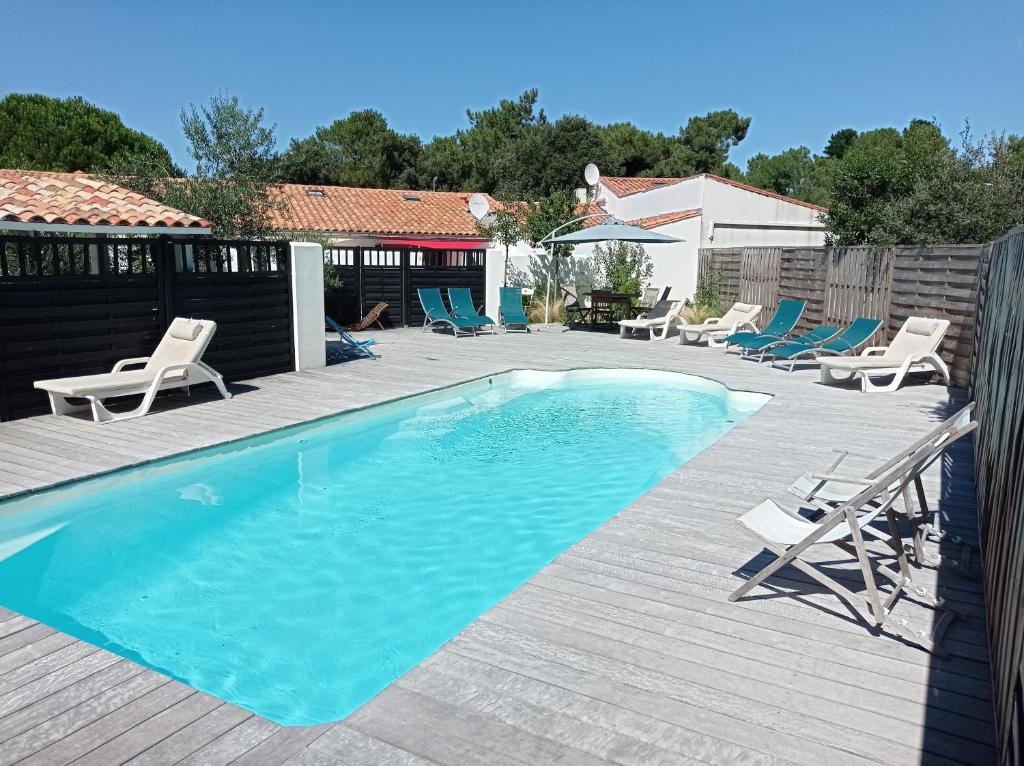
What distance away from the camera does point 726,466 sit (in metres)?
6.39

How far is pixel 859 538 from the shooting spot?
3572 mm

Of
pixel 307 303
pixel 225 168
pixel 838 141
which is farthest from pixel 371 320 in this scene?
pixel 838 141

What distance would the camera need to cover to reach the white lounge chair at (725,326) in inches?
590

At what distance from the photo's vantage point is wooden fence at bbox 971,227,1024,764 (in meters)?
2.21

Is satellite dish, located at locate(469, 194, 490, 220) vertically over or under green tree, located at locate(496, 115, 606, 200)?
under

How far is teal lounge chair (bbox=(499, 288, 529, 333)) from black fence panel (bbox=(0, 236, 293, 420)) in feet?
23.2

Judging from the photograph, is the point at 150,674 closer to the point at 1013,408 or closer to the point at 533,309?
the point at 1013,408

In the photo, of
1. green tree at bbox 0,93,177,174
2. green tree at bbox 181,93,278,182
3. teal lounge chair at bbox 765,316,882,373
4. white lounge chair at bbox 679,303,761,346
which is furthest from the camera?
green tree at bbox 0,93,177,174

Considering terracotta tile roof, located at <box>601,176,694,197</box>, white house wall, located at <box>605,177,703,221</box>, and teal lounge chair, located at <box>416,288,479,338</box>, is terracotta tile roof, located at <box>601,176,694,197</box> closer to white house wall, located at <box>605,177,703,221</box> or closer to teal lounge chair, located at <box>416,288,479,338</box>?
white house wall, located at <box>605,177,703,221</box>

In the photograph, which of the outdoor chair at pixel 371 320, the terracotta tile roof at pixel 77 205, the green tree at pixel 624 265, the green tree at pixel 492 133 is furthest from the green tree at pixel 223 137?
the green tree at pixel 492 133

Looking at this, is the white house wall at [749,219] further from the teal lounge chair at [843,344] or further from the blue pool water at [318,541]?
the blue pool water at [318,541]

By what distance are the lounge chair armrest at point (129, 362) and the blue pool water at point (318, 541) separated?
2247 millimetres

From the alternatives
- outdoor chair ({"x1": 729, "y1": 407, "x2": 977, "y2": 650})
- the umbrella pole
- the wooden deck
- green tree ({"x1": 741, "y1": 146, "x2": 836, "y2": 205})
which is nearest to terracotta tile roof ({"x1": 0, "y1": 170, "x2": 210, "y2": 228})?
the wooden deck

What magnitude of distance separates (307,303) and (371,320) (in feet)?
19.4
